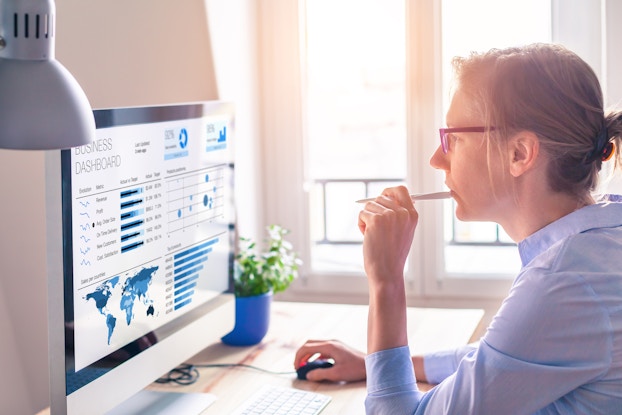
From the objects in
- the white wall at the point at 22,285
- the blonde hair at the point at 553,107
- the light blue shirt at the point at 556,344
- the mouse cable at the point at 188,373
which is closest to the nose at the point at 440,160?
the blonde hair at the point at 553,107

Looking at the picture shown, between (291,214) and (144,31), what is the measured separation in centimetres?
110

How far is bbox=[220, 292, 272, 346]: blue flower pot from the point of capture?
6.50ft

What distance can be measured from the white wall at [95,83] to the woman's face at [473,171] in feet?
2.87

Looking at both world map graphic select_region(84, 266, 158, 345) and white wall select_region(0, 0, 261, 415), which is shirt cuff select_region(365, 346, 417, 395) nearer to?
world map graphic select_region(84, 266, 158, 345)

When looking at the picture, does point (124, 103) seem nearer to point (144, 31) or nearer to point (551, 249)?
point (144, 31)

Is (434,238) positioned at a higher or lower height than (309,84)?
lower

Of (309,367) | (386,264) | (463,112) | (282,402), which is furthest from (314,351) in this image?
(463,112)

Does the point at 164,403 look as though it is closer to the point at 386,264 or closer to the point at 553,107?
the point at 386,264

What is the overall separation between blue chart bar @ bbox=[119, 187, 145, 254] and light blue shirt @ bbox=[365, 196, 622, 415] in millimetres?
582

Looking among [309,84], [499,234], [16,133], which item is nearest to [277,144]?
[309,84]

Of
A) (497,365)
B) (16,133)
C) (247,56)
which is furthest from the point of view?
(247,56)

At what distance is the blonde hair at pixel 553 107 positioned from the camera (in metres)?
1.27

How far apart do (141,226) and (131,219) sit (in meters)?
0.04

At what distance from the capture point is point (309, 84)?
314cm
